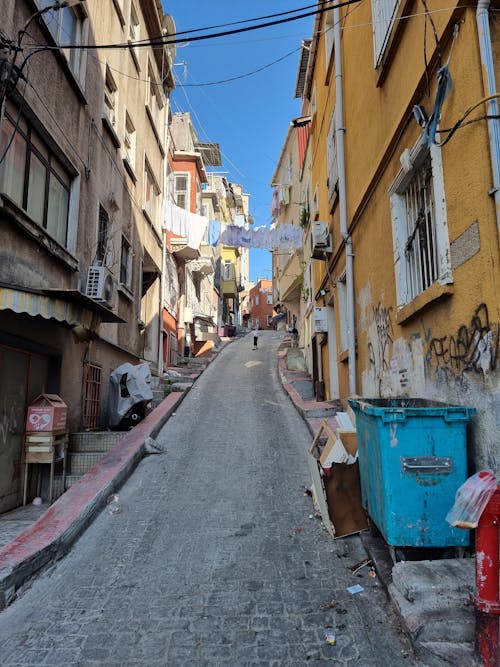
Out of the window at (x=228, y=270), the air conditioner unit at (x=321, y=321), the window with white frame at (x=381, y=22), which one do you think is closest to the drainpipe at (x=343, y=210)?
the window with white frame at (x=381, y=22)

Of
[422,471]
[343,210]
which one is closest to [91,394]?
[343,210]

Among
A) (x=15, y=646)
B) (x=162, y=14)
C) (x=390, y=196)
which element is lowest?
(x=15, y=646)

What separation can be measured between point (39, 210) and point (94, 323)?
1941 millimetres

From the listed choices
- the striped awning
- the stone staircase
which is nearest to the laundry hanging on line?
the striped awning

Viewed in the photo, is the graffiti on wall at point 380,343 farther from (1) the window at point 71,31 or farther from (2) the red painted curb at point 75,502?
(1) the window at point 71,31

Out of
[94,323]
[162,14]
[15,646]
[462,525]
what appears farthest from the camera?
[162,14]

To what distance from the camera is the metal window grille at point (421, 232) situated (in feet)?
15.5

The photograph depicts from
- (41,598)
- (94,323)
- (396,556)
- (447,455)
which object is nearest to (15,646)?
(41,598)

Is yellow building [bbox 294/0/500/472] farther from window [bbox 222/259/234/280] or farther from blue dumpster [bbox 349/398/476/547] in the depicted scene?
window [bbox 222/259/234/280]

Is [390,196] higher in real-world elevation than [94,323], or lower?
higher

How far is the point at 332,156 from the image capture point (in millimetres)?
10391

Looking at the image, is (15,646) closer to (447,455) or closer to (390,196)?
(447,455)

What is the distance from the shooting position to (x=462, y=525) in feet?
7.95

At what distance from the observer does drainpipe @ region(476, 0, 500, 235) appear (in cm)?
323
